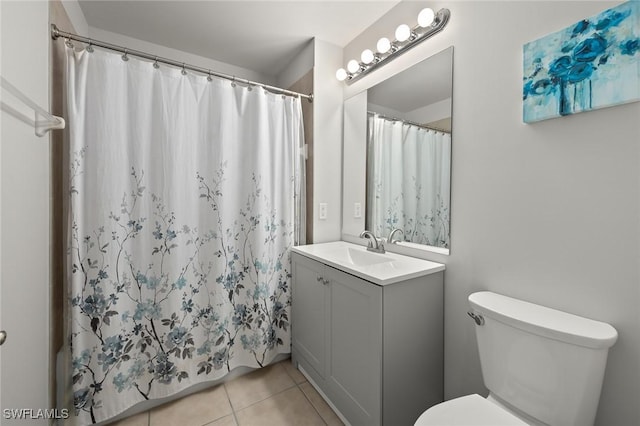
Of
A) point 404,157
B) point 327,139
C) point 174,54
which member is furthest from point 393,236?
point 174,54

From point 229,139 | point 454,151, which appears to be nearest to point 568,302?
point 454,151

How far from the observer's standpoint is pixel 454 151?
142 cm

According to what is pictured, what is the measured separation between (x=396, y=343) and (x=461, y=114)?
1194 millimetres

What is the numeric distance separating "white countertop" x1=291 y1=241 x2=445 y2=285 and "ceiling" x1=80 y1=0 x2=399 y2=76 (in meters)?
1.59

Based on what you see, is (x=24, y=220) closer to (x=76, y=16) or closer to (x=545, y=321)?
(x=76, y=16)

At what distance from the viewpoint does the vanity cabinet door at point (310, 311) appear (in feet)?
5.35

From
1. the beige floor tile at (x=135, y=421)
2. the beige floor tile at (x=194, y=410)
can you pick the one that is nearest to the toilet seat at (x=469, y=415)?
the beige floor tile at (x=194, y=410)

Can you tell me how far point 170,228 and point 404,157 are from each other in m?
1.54

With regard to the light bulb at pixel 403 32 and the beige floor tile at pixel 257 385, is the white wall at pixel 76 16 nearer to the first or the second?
the light bulb at pixel 403 32

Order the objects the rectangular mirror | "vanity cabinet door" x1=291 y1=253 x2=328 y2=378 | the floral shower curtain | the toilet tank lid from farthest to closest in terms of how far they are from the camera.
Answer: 1. "vanity cabinet door" x1=291 y1=253 x2=328 y2=378
2. the rectangular mirror
3. the floral shower curtain
4. the toilet tank lid

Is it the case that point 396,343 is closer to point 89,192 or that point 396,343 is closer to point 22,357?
point 22,357

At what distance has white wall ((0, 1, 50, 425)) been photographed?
0.89 m

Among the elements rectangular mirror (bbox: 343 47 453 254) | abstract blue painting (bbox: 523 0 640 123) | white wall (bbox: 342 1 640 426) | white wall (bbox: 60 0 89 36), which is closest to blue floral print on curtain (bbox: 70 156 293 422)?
rectangular mirror (bbox: 343 47 453 254)

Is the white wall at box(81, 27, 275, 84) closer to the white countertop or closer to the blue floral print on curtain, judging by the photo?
the blue floral print on curtain
